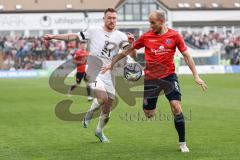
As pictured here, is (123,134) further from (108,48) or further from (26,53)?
(26,53)

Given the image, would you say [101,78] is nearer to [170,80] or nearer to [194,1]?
[170,80]

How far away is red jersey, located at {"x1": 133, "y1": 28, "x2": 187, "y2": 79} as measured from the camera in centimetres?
1205

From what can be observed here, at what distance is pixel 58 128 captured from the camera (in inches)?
638

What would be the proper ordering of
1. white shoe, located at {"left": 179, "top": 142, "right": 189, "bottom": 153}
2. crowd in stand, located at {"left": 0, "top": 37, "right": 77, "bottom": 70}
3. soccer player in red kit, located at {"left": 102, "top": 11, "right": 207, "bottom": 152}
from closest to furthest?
white shoe, located at {"left": 179, "top": 142, "right": 189, "bottom": 153}, soccer player in red kit, located at {"left": 102, "top": 11, "right": 207, "bottom": 152}, crowd in stand, located at {"left": 0, "top": 37, "right": 77, "bottom": 70}

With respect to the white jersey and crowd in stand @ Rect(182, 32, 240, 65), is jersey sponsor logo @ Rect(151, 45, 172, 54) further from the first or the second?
crowd in stand @ Rect(182, 32, 240, 65)

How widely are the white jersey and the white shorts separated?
0.23 feet

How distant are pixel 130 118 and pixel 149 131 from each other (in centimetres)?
343

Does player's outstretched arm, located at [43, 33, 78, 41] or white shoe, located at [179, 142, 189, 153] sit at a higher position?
player's outstretched arm, located at [43, 33, 78, 41]

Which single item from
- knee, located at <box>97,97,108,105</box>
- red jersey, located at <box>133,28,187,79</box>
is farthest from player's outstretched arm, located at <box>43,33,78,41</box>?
red jersey, located at <box>133,28,187,79</box>

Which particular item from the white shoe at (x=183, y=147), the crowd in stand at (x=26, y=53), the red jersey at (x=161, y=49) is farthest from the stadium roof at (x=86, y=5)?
the white shoe at (x=183, y=147)

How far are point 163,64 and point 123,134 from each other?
3084 mm

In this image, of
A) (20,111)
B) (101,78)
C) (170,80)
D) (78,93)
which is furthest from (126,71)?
(78,93)

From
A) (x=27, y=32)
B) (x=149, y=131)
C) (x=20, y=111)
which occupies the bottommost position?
(x=27, y=32)

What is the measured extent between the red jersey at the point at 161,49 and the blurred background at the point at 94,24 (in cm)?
3467
